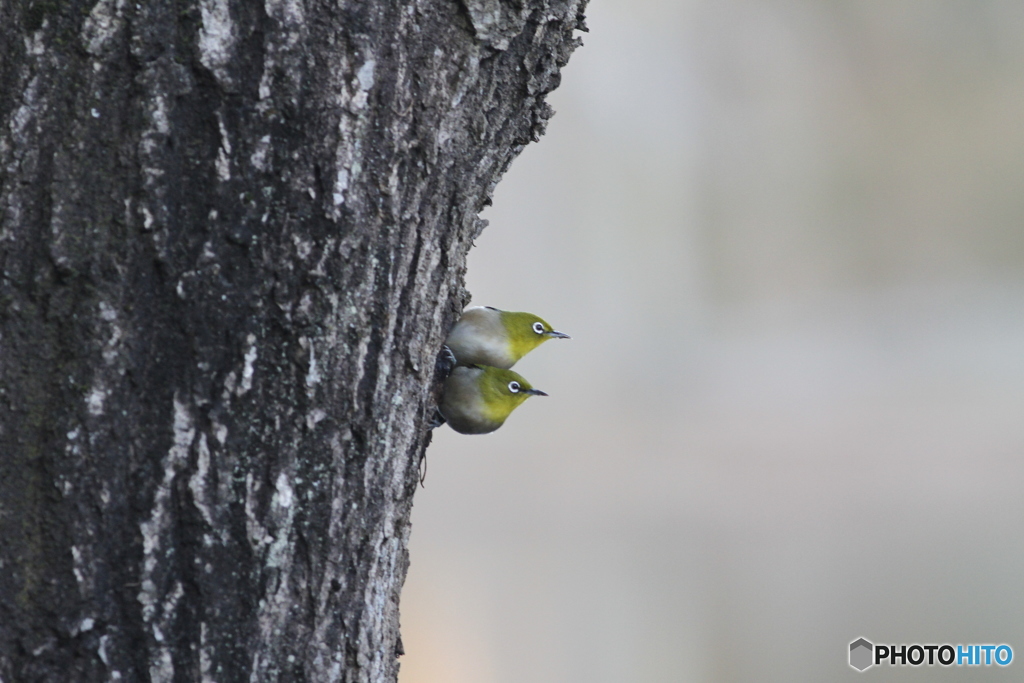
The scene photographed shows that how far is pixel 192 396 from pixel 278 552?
0.21 m

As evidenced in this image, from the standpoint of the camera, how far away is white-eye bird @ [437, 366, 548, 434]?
1.68 metres

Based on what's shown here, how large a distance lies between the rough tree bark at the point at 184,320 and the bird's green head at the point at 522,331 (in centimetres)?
89

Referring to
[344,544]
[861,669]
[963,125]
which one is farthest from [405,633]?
[963,125]

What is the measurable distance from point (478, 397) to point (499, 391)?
0.40ft

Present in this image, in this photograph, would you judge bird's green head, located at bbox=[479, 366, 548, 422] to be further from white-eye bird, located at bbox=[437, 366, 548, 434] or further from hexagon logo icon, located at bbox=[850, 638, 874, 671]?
hexagon logo icon, located at bbox=[850, 638, 874, 671]

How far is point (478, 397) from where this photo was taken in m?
1.75

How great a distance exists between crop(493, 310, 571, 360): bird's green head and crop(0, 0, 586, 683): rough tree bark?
89 cm

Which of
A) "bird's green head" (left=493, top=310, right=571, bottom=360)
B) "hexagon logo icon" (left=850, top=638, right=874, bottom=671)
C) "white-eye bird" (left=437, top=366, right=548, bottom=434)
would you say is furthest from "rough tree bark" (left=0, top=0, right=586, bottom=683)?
"hexagon logo icon" (left=850, top=638, right=874, bottom=671)

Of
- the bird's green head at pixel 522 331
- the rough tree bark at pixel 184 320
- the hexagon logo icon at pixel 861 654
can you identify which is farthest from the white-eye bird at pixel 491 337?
the hexagon logo icon at pixel 861 654

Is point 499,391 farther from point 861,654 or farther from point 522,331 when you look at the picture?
point 861,654

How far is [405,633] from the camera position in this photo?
186 inches

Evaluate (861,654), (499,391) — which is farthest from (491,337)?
(861,654)

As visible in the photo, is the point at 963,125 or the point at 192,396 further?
the point at 963,125

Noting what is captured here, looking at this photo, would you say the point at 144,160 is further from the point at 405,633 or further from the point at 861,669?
the point at 861,669
